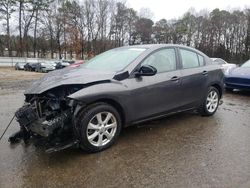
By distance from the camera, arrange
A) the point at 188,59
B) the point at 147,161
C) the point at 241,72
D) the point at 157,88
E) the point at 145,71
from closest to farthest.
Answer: the point at 147,161, the point at 145,71, the point at 157,88, the point at 188,59, the point at 241,72

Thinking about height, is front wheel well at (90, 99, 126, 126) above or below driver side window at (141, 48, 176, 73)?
below

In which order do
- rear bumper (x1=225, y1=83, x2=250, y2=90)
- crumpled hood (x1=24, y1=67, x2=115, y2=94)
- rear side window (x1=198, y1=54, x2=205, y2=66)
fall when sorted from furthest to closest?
rear bumper (x1=225, y1=83, x2=250, y2=90)
rear side window (x1=198, y1=54, x2=205, y2=66)
crumpled hood (x1=24, y1=67, x2=115, y2=94)

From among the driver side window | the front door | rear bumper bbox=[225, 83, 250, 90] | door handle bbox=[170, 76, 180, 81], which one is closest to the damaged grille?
the front door

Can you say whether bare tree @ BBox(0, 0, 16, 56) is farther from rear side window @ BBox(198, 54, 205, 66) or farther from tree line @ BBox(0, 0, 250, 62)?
rear side window @ BBox(198, 54, 205, 66)

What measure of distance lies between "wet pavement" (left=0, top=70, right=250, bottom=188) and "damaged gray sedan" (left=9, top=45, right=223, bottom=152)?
0.77 feet

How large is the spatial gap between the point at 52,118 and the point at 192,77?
2.72 metres

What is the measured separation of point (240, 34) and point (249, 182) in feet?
190

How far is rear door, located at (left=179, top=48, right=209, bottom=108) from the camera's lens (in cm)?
492

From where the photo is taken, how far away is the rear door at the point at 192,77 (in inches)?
194

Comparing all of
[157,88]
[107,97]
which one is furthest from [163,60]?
[107,97]

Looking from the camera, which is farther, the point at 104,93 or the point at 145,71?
the point at 145,71

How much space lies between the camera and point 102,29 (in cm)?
5503

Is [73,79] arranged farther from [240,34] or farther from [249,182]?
[240,34]

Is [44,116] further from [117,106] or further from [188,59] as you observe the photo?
[188,59]
